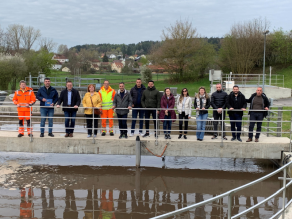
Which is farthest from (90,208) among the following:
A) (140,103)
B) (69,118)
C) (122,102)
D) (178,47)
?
(178,47)

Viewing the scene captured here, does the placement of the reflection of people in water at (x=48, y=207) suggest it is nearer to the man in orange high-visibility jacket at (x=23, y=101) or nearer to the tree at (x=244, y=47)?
the man in orange high-visibility jacket at (x=23, y=101)

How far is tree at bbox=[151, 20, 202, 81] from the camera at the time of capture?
119 feet

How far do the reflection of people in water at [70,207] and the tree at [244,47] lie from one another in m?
31.5

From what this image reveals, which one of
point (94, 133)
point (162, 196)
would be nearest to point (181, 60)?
point (94, 133)

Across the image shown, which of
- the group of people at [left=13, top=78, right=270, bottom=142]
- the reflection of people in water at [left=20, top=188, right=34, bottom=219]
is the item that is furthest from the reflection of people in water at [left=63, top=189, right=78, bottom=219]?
the group of people at [left=13, top=78, right=270, bottom=142]

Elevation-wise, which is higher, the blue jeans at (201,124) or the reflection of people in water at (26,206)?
the blue jeans at (201,124)

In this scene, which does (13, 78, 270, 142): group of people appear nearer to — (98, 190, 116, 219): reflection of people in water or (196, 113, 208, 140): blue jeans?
(196, 113, 208, 140): blue jeans

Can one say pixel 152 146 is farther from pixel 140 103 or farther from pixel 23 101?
pixel 23 101

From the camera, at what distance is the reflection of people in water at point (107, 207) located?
252 inches

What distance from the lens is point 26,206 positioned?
685 cm

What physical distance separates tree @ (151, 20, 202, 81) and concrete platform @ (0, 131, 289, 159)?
27941mm

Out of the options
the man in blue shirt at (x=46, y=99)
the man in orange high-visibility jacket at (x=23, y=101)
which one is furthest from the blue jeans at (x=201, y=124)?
the man in orange high-visibility jacket at (x=23, y=101)

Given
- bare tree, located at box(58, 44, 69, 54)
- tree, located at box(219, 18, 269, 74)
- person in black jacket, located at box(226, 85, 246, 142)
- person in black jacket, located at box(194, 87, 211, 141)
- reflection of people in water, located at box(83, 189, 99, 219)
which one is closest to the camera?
reflection of people in water, located at box(83, 189, 99, 219)

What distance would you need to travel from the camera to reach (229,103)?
897 centimetres
